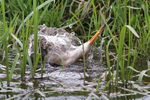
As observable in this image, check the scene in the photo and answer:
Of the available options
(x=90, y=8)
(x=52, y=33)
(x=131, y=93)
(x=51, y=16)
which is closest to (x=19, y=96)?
(x=131, y=93)

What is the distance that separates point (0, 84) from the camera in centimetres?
231

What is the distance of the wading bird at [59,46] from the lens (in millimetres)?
3158

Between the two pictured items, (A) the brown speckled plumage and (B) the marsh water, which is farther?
(A) the brown speckled plumage

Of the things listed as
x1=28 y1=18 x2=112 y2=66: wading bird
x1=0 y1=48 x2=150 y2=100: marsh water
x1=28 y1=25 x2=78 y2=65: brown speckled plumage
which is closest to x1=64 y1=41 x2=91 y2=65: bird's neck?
x1=28 y1=18 x2=112 y2=66: wading bird

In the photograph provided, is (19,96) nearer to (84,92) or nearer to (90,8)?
(84,92)

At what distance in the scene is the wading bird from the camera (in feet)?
10.4

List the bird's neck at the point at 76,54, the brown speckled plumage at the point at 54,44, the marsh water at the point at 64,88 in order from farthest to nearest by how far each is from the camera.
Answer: the brown speckled plumage at the point at 54,44, the bird's neck at the point at 76,54, the marsh water at the point at 64,88

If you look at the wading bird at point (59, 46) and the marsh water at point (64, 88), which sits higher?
the wading bird at point (59, 46)

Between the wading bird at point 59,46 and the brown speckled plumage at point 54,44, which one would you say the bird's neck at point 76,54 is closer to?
the wading bird at point 59,46

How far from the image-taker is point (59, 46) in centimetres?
334

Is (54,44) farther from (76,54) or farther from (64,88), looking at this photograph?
(64,88)

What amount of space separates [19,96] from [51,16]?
2.57 m

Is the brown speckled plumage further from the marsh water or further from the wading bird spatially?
the marsh water

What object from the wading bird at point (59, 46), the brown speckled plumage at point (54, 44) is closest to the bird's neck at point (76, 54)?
the wading bird at point (59, 46)
